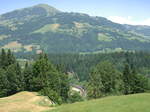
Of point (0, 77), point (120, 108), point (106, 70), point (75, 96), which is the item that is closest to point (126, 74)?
point (106, 70)

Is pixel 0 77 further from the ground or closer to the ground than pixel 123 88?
further from the ground

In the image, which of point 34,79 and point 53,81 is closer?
point 34,79

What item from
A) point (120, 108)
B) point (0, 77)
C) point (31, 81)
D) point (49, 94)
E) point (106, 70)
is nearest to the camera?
point (120, 108)

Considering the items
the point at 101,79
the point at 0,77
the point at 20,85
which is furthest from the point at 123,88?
the point at 0,77

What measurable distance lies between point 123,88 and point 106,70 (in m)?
9.37

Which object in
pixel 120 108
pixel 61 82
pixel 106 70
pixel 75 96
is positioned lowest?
pixel 75 96

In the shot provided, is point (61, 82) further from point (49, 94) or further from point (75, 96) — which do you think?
point (49, 94)

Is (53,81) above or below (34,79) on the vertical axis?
below

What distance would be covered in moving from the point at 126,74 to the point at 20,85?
40.1 metres

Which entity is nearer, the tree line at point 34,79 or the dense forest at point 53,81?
the tree line at point 34,79

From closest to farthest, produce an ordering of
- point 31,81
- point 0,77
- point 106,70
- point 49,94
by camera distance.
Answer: point 49,94, point 31,81, point 0,77, point 106,70

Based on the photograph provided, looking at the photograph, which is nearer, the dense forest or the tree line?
the tree line

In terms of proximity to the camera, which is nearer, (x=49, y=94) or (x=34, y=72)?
(x=49, y=94)

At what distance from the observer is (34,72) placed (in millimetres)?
72375
